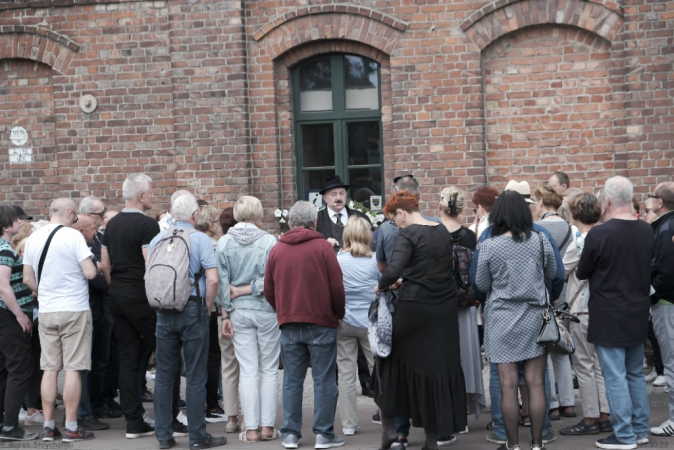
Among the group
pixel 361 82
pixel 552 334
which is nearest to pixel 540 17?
pixel 361 82

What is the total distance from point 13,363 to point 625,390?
5218mm

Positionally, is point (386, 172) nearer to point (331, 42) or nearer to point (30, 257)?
point (331, 42)

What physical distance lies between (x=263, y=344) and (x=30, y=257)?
2175mm

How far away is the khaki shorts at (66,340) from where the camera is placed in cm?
796

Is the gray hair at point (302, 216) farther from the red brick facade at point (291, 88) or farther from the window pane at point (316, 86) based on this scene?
the window pane at point (316, 86)

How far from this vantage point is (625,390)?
7086 mm

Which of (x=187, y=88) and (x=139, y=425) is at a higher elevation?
(x=187, y=88)

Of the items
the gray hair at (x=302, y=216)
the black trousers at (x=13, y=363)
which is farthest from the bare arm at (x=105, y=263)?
the gray hair at (x=302, y=216)

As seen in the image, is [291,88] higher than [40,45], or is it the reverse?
[40,45]

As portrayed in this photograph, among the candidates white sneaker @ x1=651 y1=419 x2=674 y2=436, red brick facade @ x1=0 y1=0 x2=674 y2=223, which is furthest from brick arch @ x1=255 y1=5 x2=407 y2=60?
white sneaker @ x1=651 y1=419 x2=674 y2=436

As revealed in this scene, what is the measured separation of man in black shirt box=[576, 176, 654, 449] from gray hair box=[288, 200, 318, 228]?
2192 mm

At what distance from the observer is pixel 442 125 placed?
37.2 ft

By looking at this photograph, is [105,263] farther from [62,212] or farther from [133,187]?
[133,187]

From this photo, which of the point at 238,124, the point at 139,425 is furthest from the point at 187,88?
the point at 139,425
